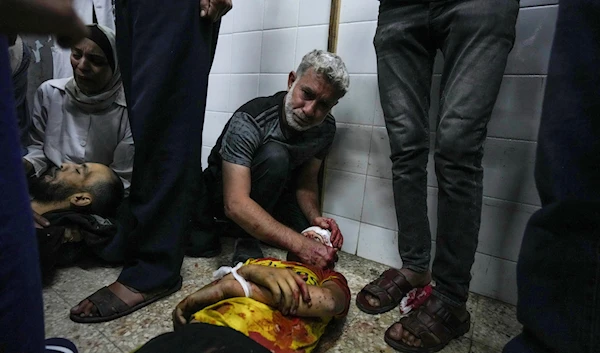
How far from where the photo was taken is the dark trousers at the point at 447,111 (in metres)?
0.78

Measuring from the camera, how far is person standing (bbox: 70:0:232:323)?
813 millimetres

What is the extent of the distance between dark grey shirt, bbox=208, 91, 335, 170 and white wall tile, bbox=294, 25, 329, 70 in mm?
263

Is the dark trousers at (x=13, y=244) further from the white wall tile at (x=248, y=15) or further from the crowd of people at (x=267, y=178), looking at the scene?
the white wall tile at (x=248, y=15)

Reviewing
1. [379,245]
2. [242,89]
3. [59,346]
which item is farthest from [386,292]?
[242,89]

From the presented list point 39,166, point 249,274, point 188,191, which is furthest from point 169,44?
point 39,166

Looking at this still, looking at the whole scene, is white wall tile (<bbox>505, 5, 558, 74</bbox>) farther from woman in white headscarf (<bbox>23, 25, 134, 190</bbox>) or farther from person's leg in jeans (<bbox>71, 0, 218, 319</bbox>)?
woman in white headscarf (<bbox>23, 25, 134, 190</bbox>)

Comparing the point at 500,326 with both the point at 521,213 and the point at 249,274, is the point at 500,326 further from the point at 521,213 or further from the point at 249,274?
the point at 249,274

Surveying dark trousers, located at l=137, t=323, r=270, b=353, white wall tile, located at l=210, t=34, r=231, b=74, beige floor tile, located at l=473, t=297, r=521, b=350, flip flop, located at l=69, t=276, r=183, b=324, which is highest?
white wall tile, located at l=210, t=34, r=231, b=74

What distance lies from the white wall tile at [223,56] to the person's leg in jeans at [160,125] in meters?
0.78

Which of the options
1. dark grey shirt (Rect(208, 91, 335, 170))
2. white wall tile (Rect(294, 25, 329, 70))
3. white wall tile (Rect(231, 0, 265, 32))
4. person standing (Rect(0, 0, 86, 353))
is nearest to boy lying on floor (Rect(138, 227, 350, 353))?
person standing (Rect(0, 0, 86, 353))

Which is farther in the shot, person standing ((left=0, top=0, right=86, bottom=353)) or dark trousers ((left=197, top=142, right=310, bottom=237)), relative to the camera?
dark trousers ((left=197, top=142, right=310, bottom=237))

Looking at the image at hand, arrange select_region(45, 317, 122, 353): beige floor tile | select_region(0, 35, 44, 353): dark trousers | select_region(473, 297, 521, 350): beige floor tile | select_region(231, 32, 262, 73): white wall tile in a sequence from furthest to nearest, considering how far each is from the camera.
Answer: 1. select_region(231, 32, 262, 73): white wall tile
2. select_region(473, 297, 521, 350): beige floor tile
3. select_region(45, 317, 122, 353): beige floor tile
4. select_region(0, 35, 44, 353): dark trousers

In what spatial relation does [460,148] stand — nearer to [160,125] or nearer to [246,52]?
[160,125]

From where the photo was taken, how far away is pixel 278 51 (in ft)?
4.82
